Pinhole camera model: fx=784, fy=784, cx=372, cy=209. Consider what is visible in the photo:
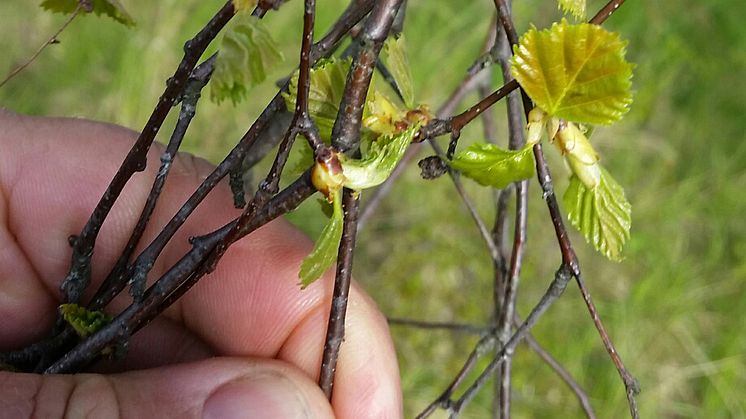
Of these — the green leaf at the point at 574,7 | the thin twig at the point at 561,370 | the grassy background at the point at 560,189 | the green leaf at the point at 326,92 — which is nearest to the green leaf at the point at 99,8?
the green leaf at the point at 326,92

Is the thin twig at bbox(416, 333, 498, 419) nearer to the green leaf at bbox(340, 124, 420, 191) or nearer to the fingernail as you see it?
the fingernail

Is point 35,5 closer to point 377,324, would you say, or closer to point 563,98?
point 377,324

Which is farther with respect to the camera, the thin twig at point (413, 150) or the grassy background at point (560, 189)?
the grassy background at point (560, 189)

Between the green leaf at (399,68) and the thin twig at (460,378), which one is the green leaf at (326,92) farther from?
the thin twig at (460,378)

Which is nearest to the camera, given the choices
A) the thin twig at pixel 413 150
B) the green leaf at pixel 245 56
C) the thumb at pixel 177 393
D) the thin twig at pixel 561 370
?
the green leaf at pixel 245 56

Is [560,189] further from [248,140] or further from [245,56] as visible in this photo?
[245,56]

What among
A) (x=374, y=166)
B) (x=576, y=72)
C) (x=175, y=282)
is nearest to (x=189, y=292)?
(x=175, y=282)
